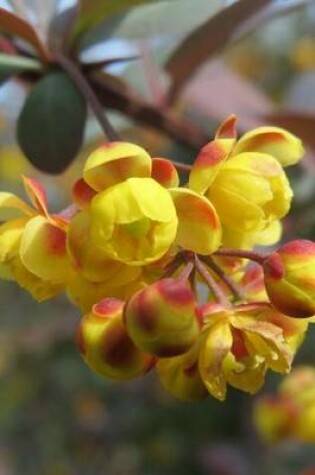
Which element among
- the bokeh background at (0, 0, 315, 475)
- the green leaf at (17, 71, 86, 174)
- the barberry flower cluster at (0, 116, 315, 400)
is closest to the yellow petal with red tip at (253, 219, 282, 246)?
the barberry flower cluster at (0, 116, 315, 400)

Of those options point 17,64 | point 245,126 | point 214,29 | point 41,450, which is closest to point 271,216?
point 17,64

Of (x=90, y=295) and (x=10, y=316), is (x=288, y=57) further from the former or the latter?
(x=90, y=295)

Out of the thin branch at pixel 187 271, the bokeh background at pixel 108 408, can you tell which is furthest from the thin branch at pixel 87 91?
the bokeh background at pixel 108 408

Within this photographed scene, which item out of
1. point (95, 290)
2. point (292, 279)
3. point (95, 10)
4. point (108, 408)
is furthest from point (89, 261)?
point (108, 408)

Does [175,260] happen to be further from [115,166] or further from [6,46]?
[6,46]

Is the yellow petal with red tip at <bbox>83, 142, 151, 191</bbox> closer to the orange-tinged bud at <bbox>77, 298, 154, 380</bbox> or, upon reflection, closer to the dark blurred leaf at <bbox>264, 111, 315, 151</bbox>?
the orange-tinged bud at <bbox>77, 298, 154, 380</bbox>

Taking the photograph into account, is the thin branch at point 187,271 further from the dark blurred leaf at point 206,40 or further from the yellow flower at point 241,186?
the dark blurred leaf at point 206,40
